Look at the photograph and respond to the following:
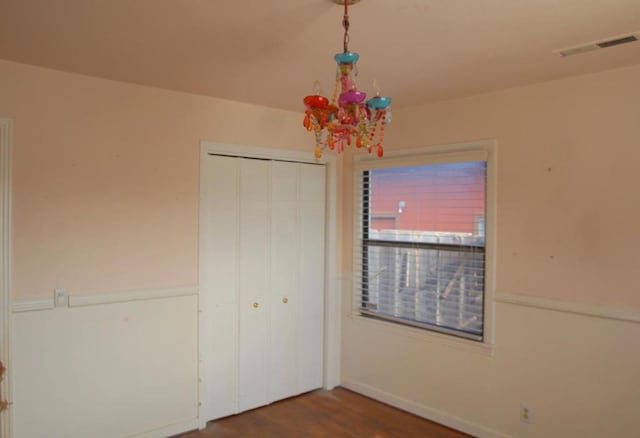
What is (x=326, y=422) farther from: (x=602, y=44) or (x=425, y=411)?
(x=602, y=44)

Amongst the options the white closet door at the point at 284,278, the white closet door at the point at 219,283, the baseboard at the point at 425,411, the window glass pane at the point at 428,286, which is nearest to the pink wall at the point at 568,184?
the window glass pane at the point at 428,286

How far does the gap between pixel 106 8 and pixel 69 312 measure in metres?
1.84

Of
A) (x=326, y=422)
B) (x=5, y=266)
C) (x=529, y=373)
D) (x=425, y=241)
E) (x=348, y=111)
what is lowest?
(x=326, y=422)

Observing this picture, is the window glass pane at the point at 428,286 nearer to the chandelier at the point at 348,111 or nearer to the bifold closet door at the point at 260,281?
the bifold closet door at the point at 260,281

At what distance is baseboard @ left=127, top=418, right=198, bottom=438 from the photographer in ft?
10.1

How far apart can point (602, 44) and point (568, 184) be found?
2.85 feet

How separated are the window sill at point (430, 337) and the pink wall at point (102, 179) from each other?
158 centimetres

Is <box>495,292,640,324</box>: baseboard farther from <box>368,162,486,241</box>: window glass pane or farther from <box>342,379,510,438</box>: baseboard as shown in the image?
<box>342,379,510,438</box>: baseboard

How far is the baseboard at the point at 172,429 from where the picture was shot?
3.09m

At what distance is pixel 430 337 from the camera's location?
3465 millimetres

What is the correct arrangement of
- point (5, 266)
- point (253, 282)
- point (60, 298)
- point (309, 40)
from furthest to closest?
point (253, 282)
point (60, 298)
point (5, 266)
point (309, 40)

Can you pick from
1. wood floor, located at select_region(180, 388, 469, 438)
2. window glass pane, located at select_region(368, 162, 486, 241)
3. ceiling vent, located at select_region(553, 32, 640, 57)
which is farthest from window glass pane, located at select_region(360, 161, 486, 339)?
ceiling vent, located at select_region(553, 32, 640, 57)

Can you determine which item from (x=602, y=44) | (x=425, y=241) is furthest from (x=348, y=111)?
(x=425, y=241)

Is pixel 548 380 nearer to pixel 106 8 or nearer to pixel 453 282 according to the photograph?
pixel 453 282
